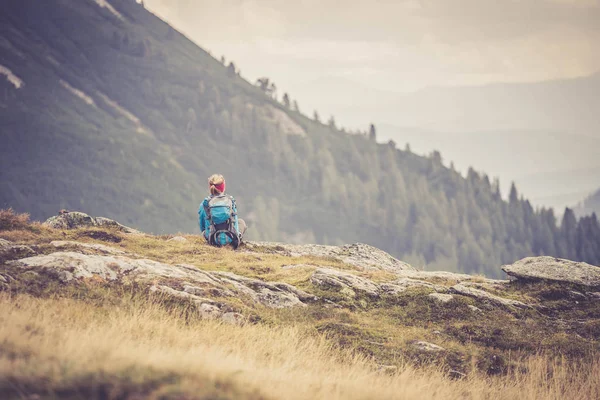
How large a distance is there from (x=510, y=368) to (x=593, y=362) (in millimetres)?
2215

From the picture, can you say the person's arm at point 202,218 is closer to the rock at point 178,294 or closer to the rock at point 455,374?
the rock at point 178,294

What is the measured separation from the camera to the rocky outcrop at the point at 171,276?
42.1ft

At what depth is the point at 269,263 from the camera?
19422 millimetres

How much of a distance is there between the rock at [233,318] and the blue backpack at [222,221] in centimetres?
843

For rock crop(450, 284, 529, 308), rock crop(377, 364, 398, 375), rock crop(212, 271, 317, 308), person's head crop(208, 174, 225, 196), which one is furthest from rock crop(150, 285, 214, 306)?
rock crop(450, 284, 529, 308)

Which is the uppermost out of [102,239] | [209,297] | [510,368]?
[102,239]

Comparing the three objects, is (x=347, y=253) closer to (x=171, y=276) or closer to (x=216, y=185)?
(x=216, y=185)

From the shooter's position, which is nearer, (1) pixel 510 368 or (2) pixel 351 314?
(1) pixel 510 368

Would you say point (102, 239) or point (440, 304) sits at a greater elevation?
point (102, 239)

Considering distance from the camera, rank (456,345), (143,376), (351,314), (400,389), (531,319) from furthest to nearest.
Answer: (531,319) → (351,314) → (456,345) → (400,389) → (143,376)

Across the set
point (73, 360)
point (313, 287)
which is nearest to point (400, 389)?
point (73, 360)

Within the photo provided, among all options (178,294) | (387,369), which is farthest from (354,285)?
(178,294)

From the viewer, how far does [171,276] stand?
46.1 ft

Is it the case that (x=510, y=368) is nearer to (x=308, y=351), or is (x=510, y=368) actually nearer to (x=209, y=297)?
(x=308, y=351)
